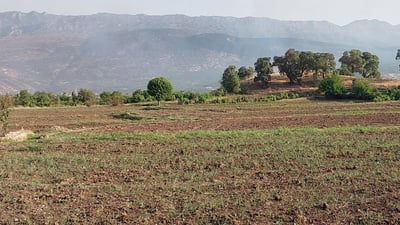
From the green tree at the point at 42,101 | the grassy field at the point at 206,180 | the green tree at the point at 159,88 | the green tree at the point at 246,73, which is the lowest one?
the grassy field at the point at 206,180

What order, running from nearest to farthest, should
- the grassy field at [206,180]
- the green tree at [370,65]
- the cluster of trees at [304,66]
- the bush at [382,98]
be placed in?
the grassy field at [206,180] → the bush at [382,98] → the cluster of trees at [304,66] → the green tree at [370,65]

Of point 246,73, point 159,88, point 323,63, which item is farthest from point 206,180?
point 246,73

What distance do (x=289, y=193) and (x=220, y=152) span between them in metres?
6.38

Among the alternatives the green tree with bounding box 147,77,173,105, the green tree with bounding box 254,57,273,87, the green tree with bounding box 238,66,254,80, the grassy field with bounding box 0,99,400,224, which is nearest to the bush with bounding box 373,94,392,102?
the green tree with bounding box 254,57,273,87

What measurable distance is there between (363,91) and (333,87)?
380cm

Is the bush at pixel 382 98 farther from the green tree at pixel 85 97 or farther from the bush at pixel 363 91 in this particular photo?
the green tree at pixel 85 97

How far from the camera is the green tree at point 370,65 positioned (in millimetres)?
83812

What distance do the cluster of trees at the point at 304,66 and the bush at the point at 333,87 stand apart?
14.4 m

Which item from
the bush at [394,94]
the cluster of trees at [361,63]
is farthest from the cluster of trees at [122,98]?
the cluster of trees at [361,63]

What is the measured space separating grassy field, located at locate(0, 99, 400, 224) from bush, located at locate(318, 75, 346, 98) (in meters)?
39.2

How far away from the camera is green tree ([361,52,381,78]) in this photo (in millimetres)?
83812

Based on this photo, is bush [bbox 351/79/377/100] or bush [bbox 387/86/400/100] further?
bush [bbox 351/79/377/100]

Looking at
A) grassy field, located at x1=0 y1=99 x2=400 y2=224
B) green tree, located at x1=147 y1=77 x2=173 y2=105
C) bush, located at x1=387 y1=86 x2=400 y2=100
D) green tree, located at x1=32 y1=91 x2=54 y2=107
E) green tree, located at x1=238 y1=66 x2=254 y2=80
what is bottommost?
grassy field, located at x1=0 y1=99 x2=400 y2=224

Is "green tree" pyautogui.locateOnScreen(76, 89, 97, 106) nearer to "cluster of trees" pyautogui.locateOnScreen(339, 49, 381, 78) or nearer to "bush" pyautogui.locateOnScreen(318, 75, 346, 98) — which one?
"bush" pyautogui.locateOnScreen(318, 75, 346, 98)
